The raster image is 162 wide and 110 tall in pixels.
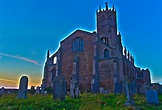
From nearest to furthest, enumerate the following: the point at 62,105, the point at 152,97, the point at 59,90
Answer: the point at 62,105 → the point at 59,90 → the point at 152,97

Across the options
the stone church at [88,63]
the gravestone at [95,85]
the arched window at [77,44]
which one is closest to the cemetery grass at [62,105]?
the stone church at [88,63]

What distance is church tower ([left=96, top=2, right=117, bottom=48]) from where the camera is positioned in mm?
40344

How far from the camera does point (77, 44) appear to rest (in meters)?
34.8

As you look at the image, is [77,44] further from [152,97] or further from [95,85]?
[152,97]

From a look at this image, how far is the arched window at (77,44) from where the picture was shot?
34.1 m

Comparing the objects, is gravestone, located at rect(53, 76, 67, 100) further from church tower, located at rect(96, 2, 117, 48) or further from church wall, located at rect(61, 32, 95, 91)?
church tower, located at rect(96, 2, 117, 48)

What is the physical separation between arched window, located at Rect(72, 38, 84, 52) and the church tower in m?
8.14

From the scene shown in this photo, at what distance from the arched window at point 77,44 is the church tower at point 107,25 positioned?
8141mm

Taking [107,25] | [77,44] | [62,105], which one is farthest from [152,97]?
[107,25]

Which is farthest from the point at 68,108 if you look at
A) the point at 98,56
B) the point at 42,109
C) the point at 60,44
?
the point at 60,44

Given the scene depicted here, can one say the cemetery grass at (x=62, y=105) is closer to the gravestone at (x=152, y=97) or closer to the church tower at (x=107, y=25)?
the gravestone at (x=152, y=97)

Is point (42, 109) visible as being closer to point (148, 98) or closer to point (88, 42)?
point (148, 98)

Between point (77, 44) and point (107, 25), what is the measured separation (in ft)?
36.5

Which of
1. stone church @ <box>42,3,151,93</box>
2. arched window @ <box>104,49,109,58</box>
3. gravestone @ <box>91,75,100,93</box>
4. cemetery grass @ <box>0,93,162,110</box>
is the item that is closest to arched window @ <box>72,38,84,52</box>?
stone church @ <box>42,3,151,93</box>
